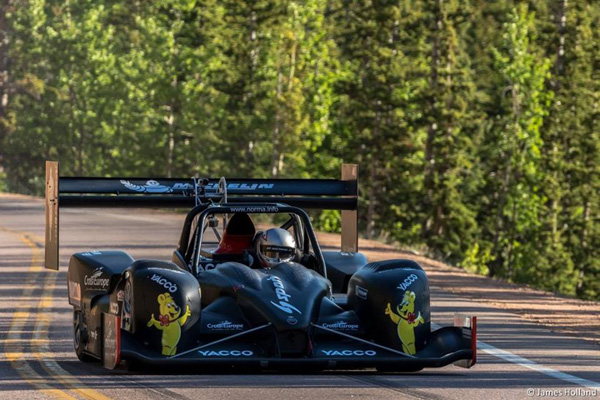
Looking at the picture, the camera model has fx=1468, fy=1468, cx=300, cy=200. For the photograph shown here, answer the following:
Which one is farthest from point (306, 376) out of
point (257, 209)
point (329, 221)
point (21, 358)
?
point (329, 221)

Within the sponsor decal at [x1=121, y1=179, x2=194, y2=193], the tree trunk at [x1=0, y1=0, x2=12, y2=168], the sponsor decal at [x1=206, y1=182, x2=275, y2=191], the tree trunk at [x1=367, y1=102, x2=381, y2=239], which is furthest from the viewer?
the tree trunk at [x1=0, y1=0, x2=12, y2=168]

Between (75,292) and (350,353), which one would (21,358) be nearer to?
(75,292)

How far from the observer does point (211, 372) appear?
11.4 metres

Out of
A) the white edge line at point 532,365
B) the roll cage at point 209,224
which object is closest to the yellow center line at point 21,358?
the roll cage at point 209,224

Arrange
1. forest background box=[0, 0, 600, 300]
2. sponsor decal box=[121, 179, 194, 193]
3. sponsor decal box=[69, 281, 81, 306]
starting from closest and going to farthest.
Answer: sponsor decal box=[69, 281, 81, 306] < sponsor decal box=[121, 179, 194, 193] < forest background box=[0, 0, 600, 300]

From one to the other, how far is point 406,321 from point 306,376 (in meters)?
0.95

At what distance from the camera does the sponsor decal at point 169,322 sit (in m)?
11.4

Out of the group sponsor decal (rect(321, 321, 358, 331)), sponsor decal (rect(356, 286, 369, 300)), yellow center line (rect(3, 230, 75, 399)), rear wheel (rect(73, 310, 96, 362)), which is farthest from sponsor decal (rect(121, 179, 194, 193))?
sponsor decal (rect(321, 321, 358, 331))

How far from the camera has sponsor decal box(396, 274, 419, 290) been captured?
1212 centimetres

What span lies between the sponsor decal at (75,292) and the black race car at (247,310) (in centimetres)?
2

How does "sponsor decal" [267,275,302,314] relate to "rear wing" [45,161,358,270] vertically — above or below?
below

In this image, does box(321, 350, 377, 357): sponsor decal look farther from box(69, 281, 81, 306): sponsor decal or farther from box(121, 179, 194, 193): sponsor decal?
box(121, 179, 194, 193): sponsor decal

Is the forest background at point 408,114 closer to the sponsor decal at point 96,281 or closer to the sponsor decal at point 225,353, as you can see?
the sponsor decal at point 96,281

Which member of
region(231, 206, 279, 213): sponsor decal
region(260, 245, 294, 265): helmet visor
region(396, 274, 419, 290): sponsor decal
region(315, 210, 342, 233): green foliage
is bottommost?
region(315, 210, 342, 233): green foliage
